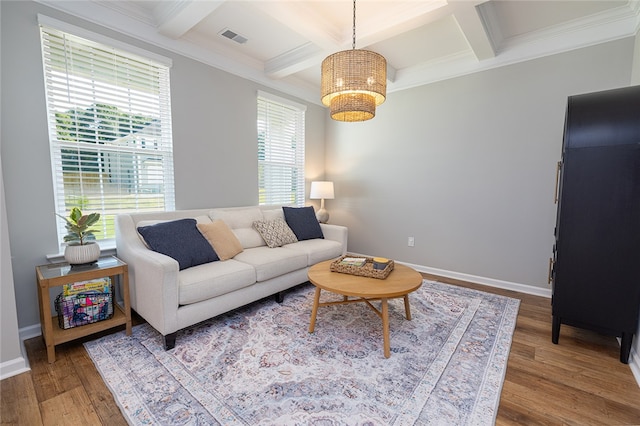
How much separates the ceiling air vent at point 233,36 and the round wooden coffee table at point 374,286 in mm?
2543

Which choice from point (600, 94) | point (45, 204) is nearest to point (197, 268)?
point (45, 204)

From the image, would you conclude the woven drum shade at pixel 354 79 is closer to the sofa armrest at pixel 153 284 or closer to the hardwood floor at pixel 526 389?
the sofa armrest at pixel 153 284

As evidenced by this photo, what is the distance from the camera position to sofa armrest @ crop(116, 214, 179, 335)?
1875 mm

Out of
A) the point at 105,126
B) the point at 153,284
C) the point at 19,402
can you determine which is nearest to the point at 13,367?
the point at 19,402

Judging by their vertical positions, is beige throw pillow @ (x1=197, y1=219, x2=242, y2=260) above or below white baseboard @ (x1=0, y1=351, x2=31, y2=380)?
above

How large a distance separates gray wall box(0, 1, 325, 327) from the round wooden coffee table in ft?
5.76

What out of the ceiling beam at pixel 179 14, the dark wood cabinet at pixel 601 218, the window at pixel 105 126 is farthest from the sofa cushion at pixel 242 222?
the dark wood cabinet at pixel 601 218

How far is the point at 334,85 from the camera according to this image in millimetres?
2137

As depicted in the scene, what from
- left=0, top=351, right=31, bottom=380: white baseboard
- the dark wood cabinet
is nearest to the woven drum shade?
the dark wood cabinet

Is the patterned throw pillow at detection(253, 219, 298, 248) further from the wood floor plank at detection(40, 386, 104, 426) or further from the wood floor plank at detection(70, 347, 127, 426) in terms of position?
the wood floor plank at detection(40, 386, 104, 426)

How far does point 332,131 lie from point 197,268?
3.20 meters

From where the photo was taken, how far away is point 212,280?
2125mm

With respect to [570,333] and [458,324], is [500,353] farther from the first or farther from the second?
[570,333]

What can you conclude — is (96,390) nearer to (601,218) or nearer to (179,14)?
(179,14)
